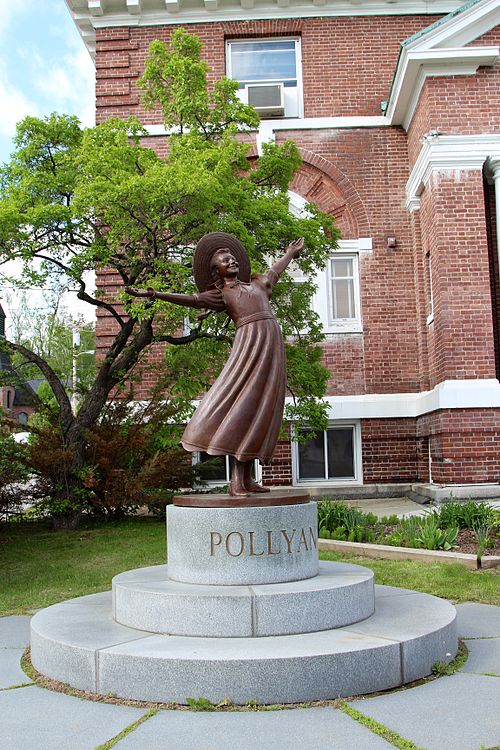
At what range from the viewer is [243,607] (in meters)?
4.98

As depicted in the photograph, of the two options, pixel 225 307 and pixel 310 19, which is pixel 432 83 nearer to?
pixel 310 19

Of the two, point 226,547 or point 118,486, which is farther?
point 118,486

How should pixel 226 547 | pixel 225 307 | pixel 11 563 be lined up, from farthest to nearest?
pixel 11 563 < pixel 225 307 < pixel 226 547

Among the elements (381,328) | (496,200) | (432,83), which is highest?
(432,83)

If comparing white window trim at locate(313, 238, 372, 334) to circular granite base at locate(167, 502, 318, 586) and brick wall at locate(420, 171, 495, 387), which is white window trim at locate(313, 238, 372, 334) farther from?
circular granite base at locate(167, 502, 318, 586)

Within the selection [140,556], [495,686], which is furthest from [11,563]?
[495,686]

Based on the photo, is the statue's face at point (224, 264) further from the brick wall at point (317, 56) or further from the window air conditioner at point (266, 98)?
the window air conditioner at point (266, 98)

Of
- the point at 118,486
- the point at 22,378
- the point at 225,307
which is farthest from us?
the point at 22,378

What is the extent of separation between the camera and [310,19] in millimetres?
17703

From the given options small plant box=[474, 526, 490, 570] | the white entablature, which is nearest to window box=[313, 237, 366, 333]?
the white entablature

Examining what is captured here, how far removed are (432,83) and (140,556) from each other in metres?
10.5

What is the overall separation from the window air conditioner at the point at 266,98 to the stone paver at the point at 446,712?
1522 centimetres

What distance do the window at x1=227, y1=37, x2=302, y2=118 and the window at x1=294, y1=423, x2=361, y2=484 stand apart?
752cm

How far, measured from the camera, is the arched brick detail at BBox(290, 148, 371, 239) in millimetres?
17156
